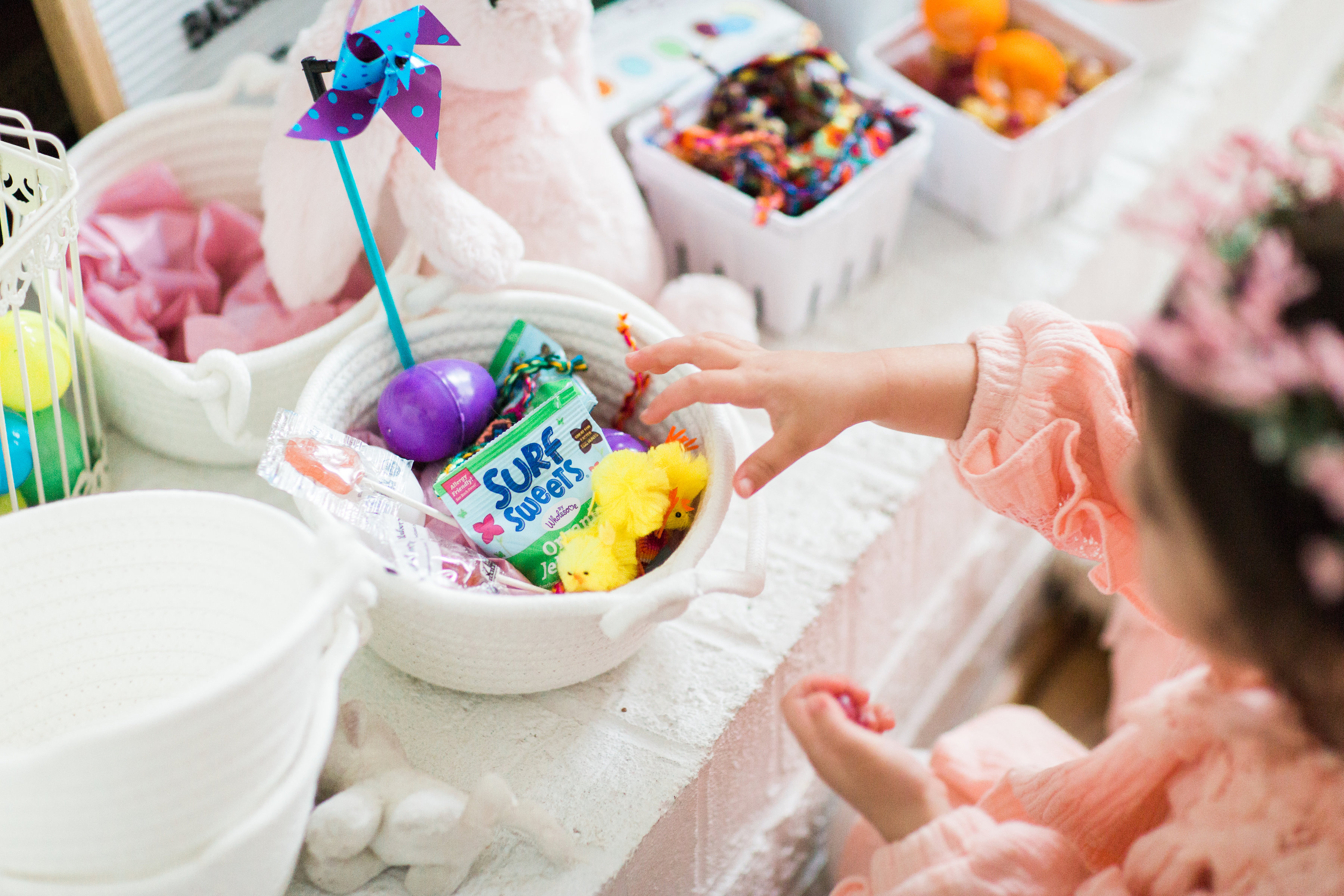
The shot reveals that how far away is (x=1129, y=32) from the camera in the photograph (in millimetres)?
1299

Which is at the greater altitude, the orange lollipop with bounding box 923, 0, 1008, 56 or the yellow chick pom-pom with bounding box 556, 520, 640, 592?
the orange lollipop with bounding box 923, 0, 1008, 56

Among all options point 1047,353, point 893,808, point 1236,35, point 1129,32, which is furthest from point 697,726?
point 1236,35

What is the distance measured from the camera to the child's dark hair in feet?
1.32

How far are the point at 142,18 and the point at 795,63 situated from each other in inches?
23.0

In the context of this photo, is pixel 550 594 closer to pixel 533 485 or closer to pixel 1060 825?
pixel 533 485

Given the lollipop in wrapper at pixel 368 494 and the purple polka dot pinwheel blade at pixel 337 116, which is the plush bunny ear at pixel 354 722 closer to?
the lollipop in wrapper at pixel 368 494

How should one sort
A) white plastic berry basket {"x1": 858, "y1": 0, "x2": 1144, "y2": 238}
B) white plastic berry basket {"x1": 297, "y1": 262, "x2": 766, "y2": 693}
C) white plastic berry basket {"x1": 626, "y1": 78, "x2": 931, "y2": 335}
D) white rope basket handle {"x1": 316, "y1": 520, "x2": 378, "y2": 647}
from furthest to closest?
white plastic berry basket {"x1": 858, "y1": 0, "x2": 1144, "y2": 238} → white plastic berry basket {"x1": 626, "y1": 78, "x2": 931, "y2": 335} → white plastic berry basket {"x1": 297, "y1": 262, "x2": 766, "y2": 693} → white rope basket handle {"x1": 316, "y1": 520, "x2": 378, "y2": 647}

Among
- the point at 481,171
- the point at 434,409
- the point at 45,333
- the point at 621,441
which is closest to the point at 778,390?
the point at 621,441

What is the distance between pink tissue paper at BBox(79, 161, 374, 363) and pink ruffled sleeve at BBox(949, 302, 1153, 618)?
519 mm

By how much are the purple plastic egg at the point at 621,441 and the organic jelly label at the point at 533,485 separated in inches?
1.0

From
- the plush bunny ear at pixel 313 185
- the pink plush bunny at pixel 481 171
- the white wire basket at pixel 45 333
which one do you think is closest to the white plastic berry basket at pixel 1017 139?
the pink plush bunny at pixel 481 171

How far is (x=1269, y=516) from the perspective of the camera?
0.40 meters

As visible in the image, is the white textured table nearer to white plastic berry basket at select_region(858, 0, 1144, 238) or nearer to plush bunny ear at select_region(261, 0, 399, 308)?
white plastic berry basket at select_region(858, 0, 1144, 238)

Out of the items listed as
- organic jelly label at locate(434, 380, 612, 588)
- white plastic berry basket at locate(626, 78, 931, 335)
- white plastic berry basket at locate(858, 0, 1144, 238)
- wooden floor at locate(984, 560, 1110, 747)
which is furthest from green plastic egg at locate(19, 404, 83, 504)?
wooden floor at locate(984, 560, 1110, 747)
